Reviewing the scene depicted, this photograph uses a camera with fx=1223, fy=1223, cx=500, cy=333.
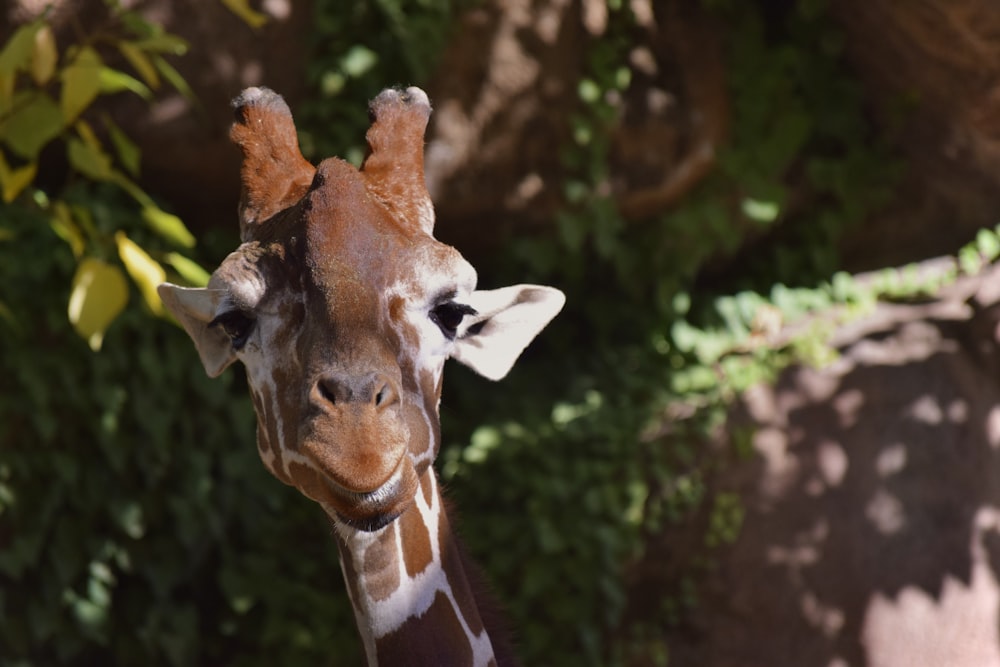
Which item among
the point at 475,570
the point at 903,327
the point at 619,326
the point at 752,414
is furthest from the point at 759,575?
the point at 475,570

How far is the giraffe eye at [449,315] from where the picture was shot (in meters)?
2.47

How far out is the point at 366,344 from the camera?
7.40 ft

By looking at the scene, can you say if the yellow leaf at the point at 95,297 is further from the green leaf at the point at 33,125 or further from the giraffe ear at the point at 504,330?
the giraffe ear at the point at 504,330

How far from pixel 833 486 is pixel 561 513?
110cm

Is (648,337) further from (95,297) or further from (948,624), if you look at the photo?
(95,297)

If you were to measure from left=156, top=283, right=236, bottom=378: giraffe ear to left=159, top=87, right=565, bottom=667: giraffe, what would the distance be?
0.01m

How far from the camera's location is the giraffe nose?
217 centimetres

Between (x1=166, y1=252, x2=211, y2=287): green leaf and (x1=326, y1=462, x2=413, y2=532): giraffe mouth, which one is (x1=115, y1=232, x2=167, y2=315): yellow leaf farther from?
(x1=326, y1=462, x2=413, y2=532): giraffe mouth

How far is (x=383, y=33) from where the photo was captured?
5.14 metres

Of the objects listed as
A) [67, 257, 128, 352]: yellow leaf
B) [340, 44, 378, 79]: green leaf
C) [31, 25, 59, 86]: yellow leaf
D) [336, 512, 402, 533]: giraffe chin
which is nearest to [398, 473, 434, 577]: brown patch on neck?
[336, 512, 402, 533]: giraffe chin

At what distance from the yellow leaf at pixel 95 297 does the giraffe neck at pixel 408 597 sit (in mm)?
1358

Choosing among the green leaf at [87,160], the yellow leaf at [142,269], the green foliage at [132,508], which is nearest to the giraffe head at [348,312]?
the yellow leaf at [142,269]

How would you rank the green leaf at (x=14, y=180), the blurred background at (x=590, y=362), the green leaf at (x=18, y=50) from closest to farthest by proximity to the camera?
the green leaf at (x=18, y=50)
the green leaf at (x=14, y=180)
the blurred background at (x=590, y=362)

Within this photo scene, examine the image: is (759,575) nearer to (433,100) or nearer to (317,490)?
(433,100)
